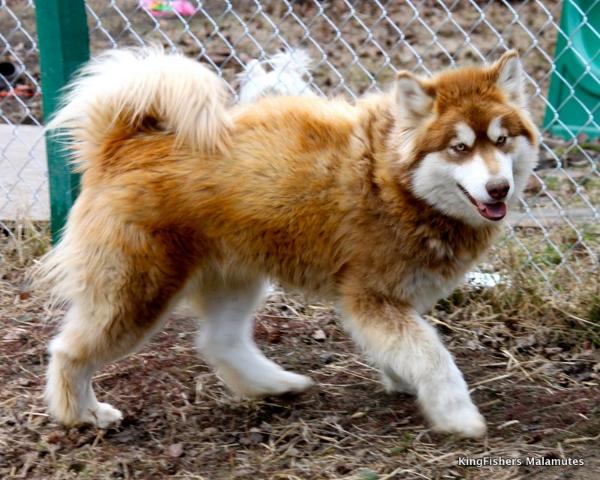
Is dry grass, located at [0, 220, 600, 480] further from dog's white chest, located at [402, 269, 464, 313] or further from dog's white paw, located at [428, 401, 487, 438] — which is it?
dog's white chest, located at [402, 269, 464, 313]

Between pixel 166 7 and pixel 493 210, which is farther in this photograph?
pixel 166 7

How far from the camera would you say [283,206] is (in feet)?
10.3

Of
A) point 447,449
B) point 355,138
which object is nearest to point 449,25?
point 355,138

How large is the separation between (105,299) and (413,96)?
1146 mm

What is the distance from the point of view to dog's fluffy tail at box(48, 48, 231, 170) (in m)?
3.12

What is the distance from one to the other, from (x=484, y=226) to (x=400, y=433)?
72 cm

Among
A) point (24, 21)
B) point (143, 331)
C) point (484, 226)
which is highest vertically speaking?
point (484, 226)

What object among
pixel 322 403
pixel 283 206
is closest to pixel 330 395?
pixel 322 403

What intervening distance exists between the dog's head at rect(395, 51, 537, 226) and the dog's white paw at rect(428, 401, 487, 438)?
590mm

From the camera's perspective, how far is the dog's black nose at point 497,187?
289cm

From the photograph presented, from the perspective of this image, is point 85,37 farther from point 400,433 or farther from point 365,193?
point 400,433

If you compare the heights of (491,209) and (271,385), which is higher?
(491,209)

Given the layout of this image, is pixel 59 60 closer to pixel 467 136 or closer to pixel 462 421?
pixel 467 136

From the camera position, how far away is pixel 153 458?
10.2ft
